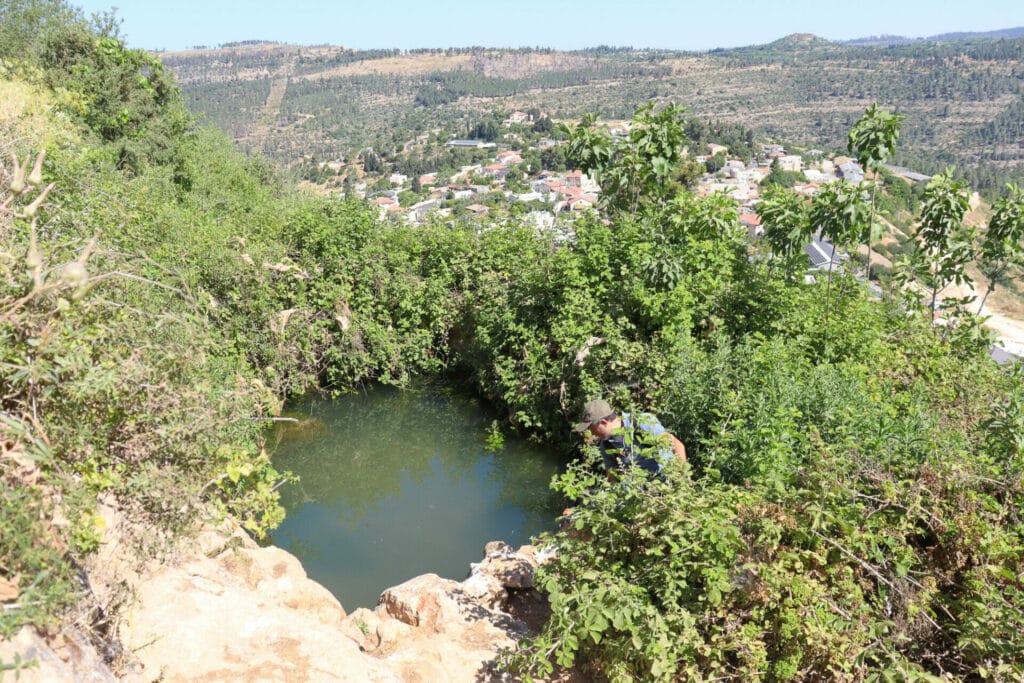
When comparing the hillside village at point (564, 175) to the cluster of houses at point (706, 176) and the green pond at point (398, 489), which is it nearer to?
the cluster of houses at point (706, 176)

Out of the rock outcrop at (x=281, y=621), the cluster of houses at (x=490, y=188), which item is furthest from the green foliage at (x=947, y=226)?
the rock outcrop at (x=281, y=621)

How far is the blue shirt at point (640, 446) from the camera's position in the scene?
13.3 feet

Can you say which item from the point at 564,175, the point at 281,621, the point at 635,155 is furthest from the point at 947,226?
the point at 564,175

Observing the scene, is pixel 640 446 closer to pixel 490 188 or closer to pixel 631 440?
pixel 631 440

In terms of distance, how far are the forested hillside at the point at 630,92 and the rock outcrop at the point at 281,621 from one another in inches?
2762

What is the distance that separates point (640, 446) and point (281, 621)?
2589 mm

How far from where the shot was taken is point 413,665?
4.02 m

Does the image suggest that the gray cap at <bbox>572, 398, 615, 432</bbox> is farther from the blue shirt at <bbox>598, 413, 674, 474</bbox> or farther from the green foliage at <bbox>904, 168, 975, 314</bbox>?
the green foliage at <bbox>904, 168, 975, 314</bbox>

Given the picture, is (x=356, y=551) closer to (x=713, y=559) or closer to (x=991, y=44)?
(x=713, y=559)

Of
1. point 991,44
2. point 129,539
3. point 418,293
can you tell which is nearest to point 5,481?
point 129,539

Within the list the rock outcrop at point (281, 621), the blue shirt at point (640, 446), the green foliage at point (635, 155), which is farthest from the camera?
the green foliage at point (635, 155)

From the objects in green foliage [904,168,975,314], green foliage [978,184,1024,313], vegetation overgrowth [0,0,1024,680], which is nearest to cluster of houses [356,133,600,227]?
vegetation overgrowth [0,0,1024,680]

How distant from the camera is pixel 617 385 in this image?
7266 millimetres

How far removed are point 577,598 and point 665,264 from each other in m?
4.39
